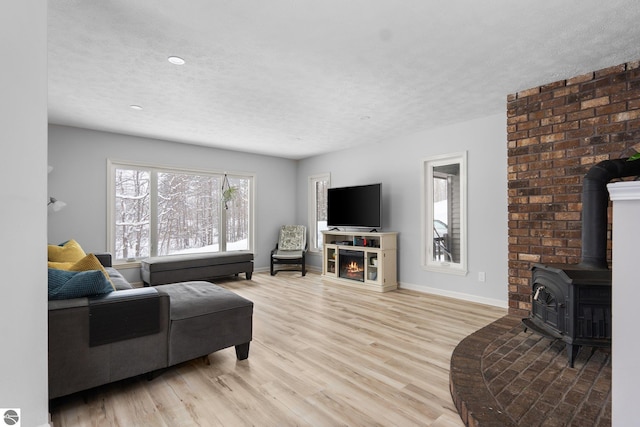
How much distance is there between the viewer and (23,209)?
1.28 m

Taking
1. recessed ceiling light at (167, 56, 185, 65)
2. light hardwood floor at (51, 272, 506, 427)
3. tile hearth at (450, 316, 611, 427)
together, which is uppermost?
recessed ceiling light at (167, 56, 185, 65)

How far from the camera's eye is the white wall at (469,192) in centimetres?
399

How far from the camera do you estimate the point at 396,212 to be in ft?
17.1

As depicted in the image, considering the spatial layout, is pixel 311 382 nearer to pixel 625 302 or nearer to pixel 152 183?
pixel 625 302

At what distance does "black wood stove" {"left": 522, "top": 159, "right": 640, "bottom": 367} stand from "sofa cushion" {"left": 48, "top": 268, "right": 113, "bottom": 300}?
10.1 feet

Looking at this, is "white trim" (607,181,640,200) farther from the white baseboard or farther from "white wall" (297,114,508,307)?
the white baseboard

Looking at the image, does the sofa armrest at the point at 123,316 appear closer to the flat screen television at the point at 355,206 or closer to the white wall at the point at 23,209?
the white wall at the point at 23,209

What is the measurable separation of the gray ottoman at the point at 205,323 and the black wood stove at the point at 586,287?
2.29 metres

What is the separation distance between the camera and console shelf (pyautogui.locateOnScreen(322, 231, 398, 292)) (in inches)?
193

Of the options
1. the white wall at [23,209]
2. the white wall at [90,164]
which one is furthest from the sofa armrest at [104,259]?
the white wall at [23,209]

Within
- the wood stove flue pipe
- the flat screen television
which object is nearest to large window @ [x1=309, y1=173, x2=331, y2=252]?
the flat screen television

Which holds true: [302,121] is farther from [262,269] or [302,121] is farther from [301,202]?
[262,269]

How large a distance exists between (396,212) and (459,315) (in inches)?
78.0

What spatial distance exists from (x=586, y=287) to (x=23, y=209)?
312 centimetres
